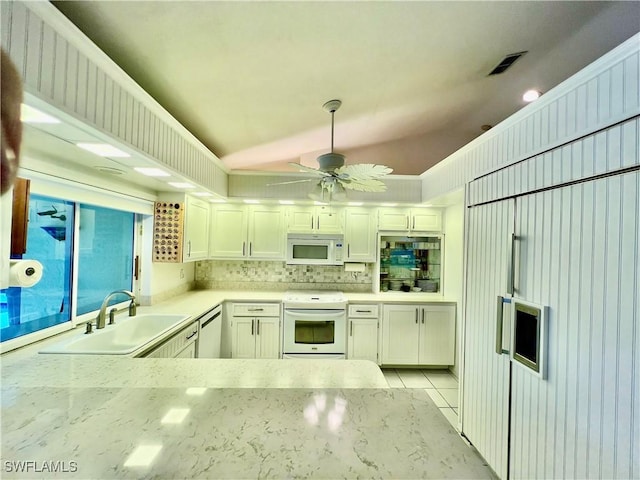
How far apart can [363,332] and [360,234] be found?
1.25m

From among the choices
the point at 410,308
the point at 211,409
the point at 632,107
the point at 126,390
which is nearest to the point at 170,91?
the point at 126,390

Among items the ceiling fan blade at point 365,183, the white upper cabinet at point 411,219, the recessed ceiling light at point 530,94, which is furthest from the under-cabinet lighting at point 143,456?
the recessed ceiling light at point 530,94

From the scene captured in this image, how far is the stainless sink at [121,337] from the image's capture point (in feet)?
5.08

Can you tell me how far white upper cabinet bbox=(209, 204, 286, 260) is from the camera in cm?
342

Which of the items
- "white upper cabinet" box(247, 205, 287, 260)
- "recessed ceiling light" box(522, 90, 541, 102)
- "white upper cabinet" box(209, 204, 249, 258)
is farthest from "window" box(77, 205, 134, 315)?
"recessed ceiling light" box(522, 90, 541, 102)

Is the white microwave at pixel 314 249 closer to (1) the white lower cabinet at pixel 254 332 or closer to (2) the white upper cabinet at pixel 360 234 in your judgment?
(2) the white upper cabinet at pixel 360 234

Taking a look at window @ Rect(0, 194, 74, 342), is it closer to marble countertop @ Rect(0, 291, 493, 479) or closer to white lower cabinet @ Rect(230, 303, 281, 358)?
marble countertop @ Rect(0, 291, 493, 479)

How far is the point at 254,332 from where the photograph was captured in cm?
316

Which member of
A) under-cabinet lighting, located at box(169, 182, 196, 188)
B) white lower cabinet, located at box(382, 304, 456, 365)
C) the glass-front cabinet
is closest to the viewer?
under-cabinet lighting, located at box(169, 182, 196, 188)

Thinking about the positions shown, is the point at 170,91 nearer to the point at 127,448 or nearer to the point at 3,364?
the point at 3,364

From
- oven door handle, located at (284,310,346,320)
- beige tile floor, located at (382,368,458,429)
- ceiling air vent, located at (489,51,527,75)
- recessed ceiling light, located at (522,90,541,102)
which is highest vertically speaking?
recessed ceiling light, located at (522,90,541,102)

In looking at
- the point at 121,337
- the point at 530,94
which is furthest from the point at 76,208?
the point at 530,94

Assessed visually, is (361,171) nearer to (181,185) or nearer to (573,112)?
(573,112)

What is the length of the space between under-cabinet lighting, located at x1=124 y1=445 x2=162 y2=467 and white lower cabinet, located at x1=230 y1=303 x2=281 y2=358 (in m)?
2.56
